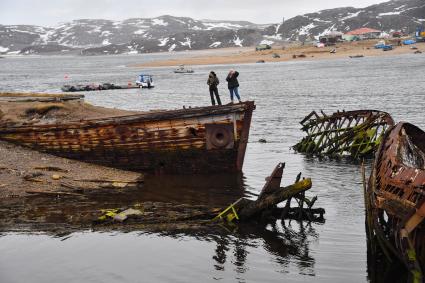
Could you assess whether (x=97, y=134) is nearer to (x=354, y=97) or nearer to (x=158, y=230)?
(x=158, y=230)

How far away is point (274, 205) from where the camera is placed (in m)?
14.4

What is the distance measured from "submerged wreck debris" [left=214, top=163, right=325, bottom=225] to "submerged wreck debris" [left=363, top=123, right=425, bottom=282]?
7.37ft

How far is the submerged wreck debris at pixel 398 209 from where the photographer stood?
867 cm

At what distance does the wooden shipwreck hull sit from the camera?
20719 mm

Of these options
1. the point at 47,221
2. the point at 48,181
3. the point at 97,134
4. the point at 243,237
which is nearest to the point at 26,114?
the point at 97,134

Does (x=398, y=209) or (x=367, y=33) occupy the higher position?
(x=367, y=33)

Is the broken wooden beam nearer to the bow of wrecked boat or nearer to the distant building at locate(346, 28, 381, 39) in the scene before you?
the bow of wrecked boat

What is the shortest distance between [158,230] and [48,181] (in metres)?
6.43

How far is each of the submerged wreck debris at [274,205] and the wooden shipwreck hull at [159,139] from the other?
658 cm

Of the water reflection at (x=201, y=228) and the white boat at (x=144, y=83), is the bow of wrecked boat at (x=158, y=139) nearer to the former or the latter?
the water reflection at (x=201, y=228)

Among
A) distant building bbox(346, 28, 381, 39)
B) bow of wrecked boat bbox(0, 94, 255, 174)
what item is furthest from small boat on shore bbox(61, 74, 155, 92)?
distant building bbox(346, 28, 381, 39)

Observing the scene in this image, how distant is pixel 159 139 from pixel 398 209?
1331 centimetres

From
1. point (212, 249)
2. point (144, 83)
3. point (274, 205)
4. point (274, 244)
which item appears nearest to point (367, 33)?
point (144, 83)

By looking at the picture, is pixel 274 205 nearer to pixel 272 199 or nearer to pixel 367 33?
pixel 272 199
